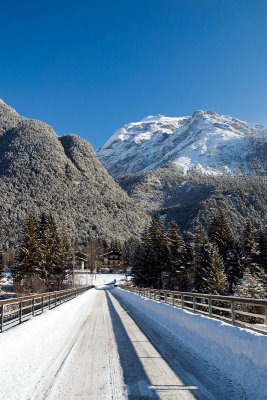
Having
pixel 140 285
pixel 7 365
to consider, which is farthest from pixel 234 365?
pixel 140 285

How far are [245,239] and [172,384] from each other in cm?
4531

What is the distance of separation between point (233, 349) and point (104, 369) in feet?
9.42

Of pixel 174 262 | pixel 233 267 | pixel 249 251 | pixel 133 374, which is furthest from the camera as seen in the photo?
pixel 174 262

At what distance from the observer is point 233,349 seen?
6859 millimetres

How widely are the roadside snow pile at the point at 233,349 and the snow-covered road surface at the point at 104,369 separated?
216mm

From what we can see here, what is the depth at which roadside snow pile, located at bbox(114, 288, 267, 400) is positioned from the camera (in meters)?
5.52

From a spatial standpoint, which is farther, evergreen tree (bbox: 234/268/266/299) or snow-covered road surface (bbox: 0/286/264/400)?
evergreen tree (bbox: 234/268/266/299)

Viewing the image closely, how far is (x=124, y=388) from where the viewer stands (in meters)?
5.34

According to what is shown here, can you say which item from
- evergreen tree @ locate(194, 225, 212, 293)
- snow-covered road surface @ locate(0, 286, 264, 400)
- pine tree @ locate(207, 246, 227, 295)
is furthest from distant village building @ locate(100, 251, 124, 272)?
snow-covered road surface @ locate(0, 286, 264, 400)

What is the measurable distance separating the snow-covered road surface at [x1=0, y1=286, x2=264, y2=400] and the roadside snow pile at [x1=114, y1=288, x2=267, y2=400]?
22cm

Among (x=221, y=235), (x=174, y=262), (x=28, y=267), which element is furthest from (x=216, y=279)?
(x=28, y=267)

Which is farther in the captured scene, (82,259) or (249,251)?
(82,259)

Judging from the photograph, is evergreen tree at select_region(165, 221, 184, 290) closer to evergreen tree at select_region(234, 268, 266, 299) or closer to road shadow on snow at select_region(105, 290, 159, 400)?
evergreen tree at select_region(234, 268, 266, 299)

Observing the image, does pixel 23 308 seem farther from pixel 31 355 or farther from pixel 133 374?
pixel 133 374
